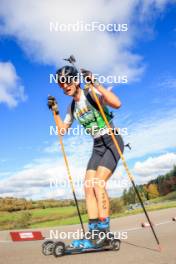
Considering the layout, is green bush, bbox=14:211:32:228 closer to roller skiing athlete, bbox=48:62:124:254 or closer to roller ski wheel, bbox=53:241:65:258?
roller skiing athlete, bbox=48:62:124:254

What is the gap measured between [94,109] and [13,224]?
847 centimetres

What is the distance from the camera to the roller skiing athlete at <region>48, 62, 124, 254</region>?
5801 millimetres

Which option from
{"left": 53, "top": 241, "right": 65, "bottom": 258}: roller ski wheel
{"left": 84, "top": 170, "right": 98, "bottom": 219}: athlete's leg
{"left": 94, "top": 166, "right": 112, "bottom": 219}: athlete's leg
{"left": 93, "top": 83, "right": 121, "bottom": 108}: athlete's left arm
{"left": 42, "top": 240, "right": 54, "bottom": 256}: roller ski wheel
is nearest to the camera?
{"left": 53, "top": 241, "right": 65, "bottom": 258}: roller ski wheel

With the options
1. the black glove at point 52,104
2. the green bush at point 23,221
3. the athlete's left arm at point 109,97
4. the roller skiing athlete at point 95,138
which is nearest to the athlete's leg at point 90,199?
the roller skiing athlete at point 95,138

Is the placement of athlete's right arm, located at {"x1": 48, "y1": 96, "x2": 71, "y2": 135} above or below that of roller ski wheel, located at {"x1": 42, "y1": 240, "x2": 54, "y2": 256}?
above

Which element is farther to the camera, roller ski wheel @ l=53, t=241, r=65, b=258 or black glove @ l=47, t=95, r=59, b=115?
black glove @ l=47, t=95, r=59, b=115

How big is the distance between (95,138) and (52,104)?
118cm

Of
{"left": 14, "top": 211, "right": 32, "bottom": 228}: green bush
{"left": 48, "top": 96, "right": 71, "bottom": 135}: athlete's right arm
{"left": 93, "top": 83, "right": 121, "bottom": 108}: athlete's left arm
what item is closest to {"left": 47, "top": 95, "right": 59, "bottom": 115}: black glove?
{"left": 48, "top": 96, "right": 71, "bottom": 135}: athlete's right arm

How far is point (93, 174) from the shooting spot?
6.13m

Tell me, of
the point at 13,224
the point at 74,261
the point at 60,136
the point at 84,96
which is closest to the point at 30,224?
the point at 13,224

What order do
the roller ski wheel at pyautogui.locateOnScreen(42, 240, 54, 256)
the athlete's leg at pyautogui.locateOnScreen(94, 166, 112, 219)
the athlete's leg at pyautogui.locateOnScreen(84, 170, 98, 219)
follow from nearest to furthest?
1. the roller ski wheel at pyautogui.locateOnScreen(42, 240, 54, 256)
2. the athlete's leg at pyautogui.locateOnScreen(94, 166, 112, 219)
3. the athlete's leg at pyautogui.locateOnScreen(84, 170, 98, 219)

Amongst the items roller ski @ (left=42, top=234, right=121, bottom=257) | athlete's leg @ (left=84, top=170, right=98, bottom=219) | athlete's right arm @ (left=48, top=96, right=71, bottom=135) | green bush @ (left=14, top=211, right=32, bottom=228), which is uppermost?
athlete's right arm @ (left=48, top=96, right=71, bottom=135)

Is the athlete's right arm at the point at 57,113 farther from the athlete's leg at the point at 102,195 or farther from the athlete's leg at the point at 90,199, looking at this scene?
the athlete's leg at the point at 102,195

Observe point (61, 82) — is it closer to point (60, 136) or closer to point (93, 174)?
point (60, 136)
